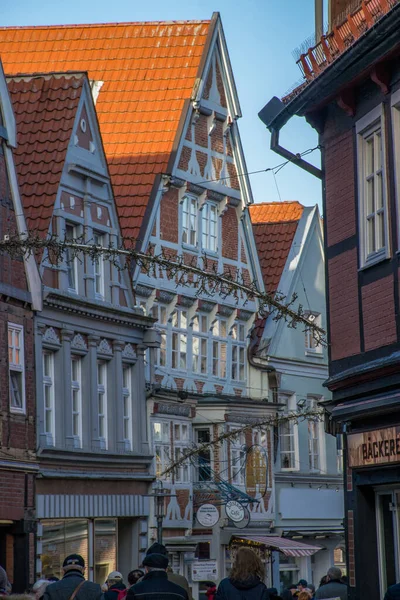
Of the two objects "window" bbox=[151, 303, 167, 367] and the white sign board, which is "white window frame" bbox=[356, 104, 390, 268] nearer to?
the white sign board

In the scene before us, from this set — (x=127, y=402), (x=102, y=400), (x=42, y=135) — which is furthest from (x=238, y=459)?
(x=42, y=135)

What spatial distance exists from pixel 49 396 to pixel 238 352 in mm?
8884

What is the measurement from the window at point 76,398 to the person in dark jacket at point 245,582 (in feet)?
61.0

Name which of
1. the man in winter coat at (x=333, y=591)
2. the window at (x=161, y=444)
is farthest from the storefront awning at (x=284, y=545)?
the man in winter coat at (x=333, y=591)

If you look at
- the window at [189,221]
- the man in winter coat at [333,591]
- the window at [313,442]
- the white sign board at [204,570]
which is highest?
the window at [189,221]

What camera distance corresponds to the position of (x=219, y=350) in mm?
35844

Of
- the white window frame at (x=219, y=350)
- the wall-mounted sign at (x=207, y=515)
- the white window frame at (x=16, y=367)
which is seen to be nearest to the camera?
the white window frame at (x=16, y=367)

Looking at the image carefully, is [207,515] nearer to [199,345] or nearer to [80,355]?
[80,355]

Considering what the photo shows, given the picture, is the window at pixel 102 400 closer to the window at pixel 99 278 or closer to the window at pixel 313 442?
the window at pixel 99 278

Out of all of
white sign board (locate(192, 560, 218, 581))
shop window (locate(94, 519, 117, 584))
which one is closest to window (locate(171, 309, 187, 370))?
shop window (locate(94, 519, 117, 584))

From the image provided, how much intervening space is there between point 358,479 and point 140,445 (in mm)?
15795

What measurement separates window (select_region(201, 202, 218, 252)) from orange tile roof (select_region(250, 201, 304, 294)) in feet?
9.60

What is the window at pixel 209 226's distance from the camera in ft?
117

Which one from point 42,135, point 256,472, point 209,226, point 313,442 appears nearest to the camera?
point 42,135
